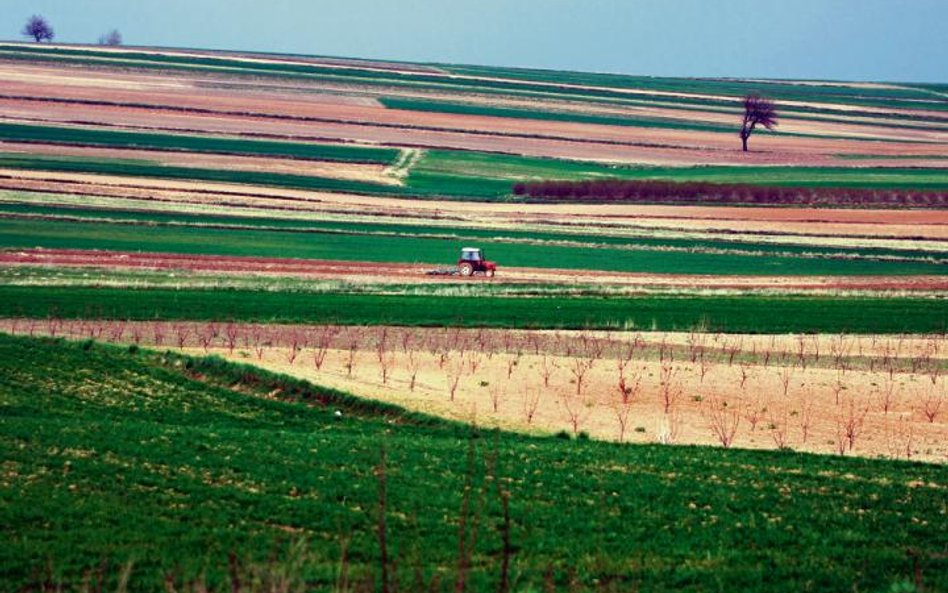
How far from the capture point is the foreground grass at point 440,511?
48.5ft

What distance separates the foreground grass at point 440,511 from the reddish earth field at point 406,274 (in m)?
28.1

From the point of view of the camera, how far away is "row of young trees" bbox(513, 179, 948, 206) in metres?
86.1

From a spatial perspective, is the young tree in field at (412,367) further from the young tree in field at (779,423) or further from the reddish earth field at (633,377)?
the young tree in field at (779,423)

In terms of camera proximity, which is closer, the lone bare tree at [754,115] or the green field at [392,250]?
the green field at [392,250]

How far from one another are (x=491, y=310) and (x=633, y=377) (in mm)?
11591

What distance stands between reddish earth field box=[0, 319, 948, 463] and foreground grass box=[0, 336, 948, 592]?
13.0 feet

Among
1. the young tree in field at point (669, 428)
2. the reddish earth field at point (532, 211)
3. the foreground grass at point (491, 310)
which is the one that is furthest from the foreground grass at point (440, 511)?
the reddish earth field at point (532, 211)

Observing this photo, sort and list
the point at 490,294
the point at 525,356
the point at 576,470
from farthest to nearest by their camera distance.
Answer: the point at 490,294
the point at 525,356
the point at 576,470

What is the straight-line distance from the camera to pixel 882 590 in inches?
576

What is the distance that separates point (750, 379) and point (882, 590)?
769 inches

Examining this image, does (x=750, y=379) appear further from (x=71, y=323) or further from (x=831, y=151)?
(x=831, y=151)

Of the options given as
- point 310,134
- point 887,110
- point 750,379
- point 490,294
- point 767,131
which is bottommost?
point 750,379

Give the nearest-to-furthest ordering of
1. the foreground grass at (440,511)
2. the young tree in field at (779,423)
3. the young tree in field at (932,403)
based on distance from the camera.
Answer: the foreground grass at (440,511)
the young tree in field at (779,423)
the young tree in field at (932,403)

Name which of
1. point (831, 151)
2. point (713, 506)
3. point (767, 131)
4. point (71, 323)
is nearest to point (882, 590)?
point (713, 506)
